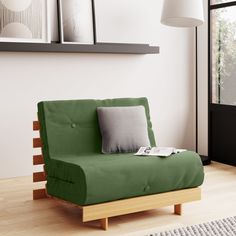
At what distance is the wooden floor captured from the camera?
3.07 metres

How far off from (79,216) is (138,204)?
0.47 m

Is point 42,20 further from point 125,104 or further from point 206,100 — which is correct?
point 206,100

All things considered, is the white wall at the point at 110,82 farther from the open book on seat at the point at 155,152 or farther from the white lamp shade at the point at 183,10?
the open book on seat at the point at 155,152

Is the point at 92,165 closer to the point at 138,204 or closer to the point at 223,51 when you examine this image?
the point at 138,204

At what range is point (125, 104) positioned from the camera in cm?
380

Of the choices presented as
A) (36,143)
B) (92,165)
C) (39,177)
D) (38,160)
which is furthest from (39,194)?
(92,165)

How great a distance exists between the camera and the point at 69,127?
3562 mm

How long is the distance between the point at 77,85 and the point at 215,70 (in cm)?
161

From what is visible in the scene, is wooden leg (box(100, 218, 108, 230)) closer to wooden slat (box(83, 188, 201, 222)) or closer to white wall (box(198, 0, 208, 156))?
wooden slat (box(83, 188, 201, 222))

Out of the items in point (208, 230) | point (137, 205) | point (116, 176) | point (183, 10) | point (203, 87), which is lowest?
point (208, 230)

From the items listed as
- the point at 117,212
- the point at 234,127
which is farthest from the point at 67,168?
the point at 234,127

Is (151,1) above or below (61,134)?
above

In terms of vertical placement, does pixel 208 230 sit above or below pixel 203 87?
below

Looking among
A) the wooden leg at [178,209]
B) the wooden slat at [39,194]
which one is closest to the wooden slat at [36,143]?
the wooden slat at [39,194]
